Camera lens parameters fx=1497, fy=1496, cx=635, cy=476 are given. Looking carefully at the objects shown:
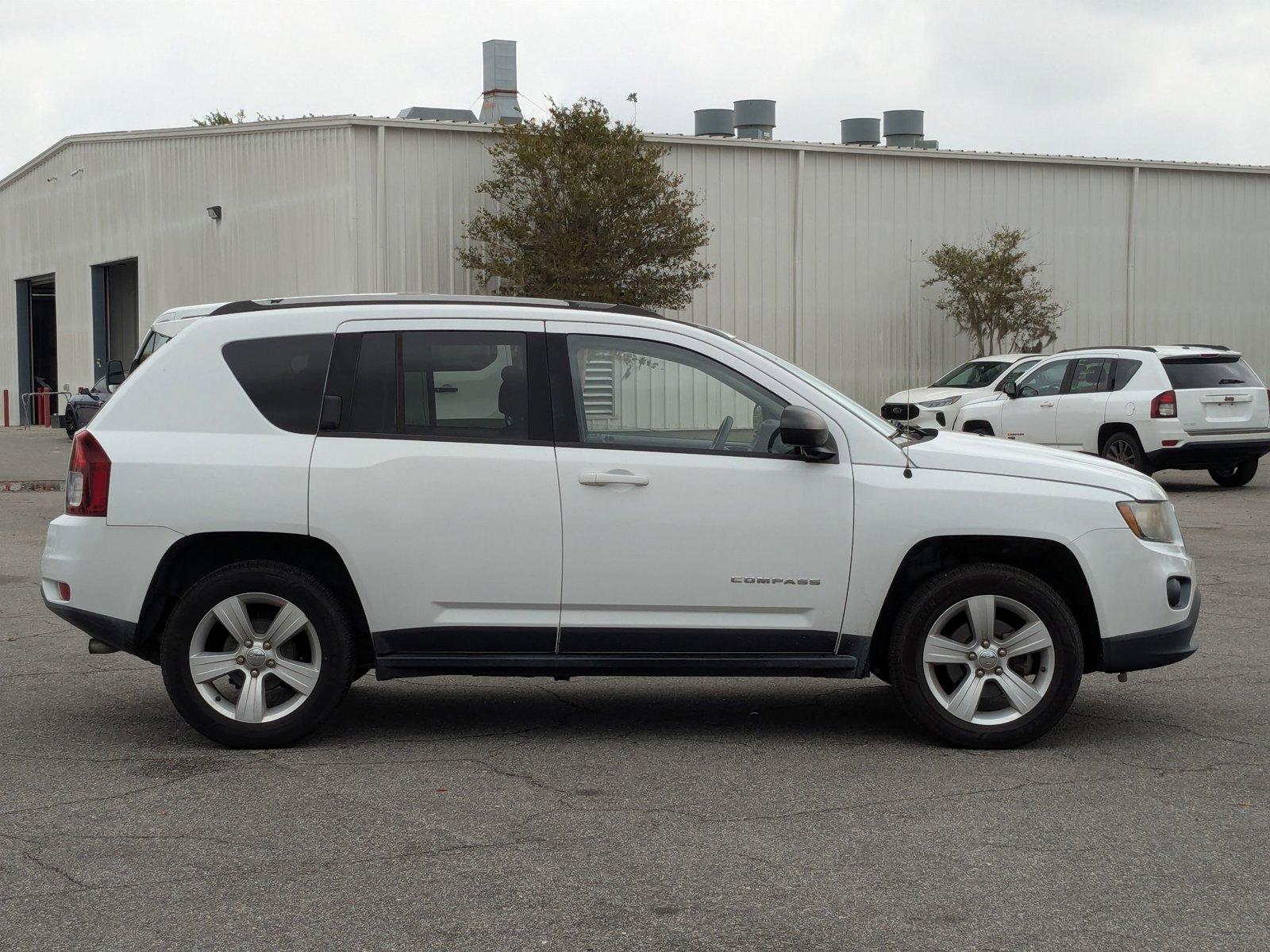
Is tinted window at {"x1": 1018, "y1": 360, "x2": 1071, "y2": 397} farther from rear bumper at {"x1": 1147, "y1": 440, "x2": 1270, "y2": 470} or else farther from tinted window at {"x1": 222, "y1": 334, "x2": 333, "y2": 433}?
tinted window at {"x1": 222, "y1": 334, "x2": 333, "y2": 433}

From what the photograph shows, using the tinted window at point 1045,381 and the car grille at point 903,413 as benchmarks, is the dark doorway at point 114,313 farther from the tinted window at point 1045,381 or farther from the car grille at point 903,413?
the car grille at point 903,413

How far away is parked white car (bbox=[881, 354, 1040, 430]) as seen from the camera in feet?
73.2

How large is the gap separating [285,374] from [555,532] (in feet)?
4.36

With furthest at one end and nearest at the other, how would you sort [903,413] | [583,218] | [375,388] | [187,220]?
[187,220] < [583,218] < [903,413] < [375,388]

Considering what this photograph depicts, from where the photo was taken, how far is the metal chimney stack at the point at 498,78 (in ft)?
113

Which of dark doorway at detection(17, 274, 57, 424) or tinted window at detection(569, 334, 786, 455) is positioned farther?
dark doorway at detection(17, 274, 57, 424)

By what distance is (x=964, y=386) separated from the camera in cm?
2434

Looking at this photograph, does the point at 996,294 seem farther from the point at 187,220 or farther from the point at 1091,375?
the point at 187,220

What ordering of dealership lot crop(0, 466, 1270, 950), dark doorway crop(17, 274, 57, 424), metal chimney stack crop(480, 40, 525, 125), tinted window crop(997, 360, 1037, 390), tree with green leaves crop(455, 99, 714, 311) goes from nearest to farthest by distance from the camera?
dealership lot crop(0, 466, 1270, 950)
tinted window crop(997, 360, 1037, 390)
tree with green leaves crop(455, 99, 714, 311)
metal chimney stack crop(480, 40, 525, 125)
dark doorway crop(17, 274, 57, 424)

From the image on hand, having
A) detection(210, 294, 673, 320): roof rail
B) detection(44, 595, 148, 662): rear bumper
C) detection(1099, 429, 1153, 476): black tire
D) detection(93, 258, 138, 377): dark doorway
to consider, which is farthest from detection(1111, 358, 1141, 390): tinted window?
detection(93, 258, 138, 377): dark doorway

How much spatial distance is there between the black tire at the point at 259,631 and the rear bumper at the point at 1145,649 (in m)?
3.16

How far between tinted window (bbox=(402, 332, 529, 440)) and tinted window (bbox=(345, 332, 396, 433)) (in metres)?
0.05

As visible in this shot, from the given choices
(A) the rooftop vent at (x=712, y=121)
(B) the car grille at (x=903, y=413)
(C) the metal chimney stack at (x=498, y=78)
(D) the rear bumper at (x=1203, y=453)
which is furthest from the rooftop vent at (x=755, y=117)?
(B) the car grille at (x=903, y=413)

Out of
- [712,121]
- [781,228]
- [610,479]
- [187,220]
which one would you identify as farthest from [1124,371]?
[187,220]
